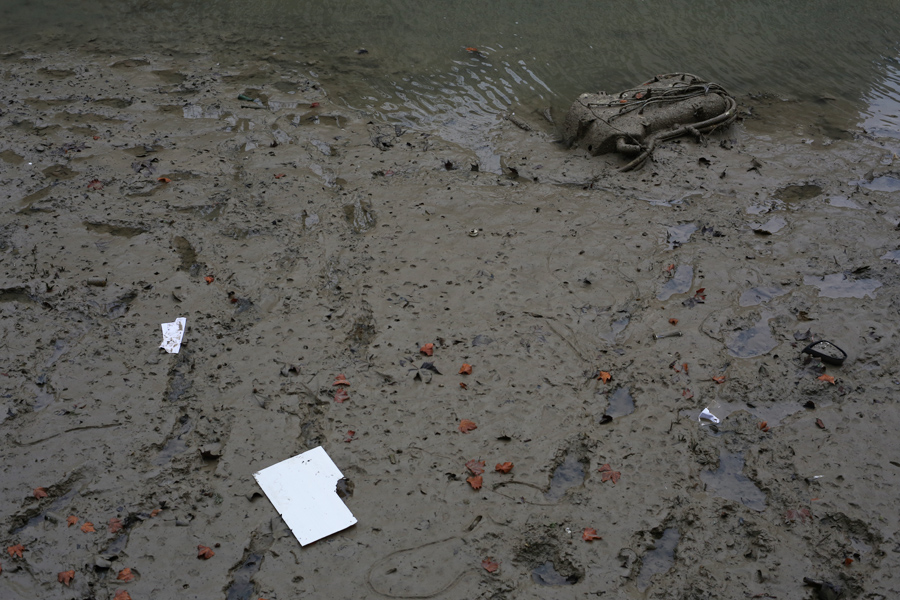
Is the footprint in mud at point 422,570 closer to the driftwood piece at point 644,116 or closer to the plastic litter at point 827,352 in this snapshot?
the plastic litter at point 827,352

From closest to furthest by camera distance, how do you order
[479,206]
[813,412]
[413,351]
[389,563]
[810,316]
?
[389,563]
[813,412]
[413,351]
[810,316]
[479,206]

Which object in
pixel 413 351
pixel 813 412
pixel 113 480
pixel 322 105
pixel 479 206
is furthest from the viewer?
pixel 322 105

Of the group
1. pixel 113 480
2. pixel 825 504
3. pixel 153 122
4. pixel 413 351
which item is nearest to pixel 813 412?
pixel 825 504

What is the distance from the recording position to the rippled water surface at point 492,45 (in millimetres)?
7590

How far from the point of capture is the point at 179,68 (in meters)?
7.57

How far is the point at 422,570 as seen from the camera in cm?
322

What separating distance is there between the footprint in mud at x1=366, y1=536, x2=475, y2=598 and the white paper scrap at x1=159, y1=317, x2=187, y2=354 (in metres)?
2.07

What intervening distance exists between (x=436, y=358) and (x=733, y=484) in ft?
6.44

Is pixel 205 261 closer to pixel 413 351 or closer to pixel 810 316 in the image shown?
pixel 413 351

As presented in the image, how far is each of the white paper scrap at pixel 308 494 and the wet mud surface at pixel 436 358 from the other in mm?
70

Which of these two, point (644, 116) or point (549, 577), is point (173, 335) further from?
point (644, 116)

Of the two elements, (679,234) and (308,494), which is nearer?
(308,494)

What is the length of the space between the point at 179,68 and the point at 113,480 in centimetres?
567

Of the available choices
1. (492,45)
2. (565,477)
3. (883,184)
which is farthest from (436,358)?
(492,45)
